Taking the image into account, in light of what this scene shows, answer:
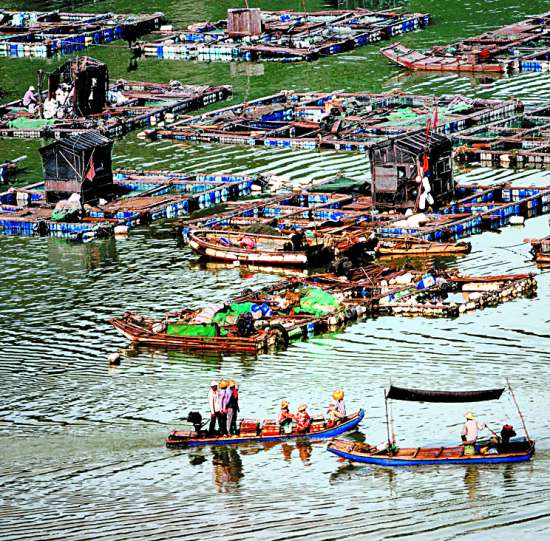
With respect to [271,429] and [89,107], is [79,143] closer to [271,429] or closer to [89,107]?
[89,107]

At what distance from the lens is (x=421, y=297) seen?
48031 mm

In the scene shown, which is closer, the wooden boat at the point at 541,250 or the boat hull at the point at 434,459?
the boat hull at the point at 434,459

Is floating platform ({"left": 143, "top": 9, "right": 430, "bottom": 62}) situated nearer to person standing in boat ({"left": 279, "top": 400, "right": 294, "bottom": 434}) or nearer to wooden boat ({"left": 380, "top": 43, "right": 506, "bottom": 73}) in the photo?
wooden boat ({"left": 380, "top": 43, "right": 506, "bottom": 73})

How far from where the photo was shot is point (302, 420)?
1511 inches

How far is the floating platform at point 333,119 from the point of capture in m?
68.4

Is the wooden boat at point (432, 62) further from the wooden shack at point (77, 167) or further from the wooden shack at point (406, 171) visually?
the wooden shack at point (77, 167)

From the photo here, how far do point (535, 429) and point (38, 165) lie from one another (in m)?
34.5

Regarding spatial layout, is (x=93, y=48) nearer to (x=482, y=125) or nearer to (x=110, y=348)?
(x=482, y=125)

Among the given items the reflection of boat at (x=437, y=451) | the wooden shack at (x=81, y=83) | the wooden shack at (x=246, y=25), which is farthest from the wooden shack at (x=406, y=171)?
the wooden shack at (x=246, y=25)

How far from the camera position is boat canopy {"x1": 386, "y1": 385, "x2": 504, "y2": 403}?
120 feet

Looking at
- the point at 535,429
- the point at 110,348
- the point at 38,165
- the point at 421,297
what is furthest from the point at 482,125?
the point at 535,429

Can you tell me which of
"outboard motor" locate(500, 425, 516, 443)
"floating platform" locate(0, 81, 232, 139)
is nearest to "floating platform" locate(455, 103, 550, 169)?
"floating platform" locate(0, 81, 232, 139)

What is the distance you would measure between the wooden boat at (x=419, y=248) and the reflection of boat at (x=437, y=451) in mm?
15329

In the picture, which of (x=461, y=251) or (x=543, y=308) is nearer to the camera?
(x=543, y=308)
